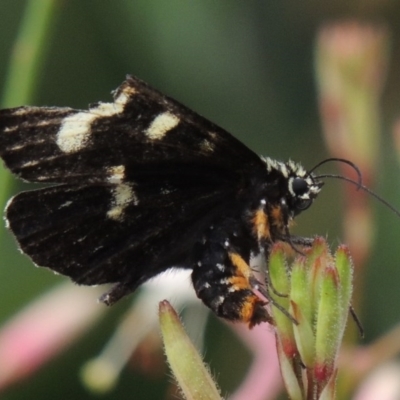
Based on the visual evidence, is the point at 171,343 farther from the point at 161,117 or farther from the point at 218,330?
the point at 218,330

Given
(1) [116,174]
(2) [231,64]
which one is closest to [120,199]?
(1) [116,174]

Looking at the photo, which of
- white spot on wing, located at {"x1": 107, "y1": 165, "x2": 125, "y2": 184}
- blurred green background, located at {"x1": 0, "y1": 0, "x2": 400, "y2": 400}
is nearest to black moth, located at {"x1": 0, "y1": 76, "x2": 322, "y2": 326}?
white spot on wing, located at {"x1": 107, "y1": 165, "x2": 125, "y2": 184}

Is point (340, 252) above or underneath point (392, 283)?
above

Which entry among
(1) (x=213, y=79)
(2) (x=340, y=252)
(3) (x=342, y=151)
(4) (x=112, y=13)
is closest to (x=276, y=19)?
(1) (x=213, y=79)

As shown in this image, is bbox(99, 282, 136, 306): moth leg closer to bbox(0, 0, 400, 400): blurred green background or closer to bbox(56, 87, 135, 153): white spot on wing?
bbox(56, 87, 135, 153): white spot on wing

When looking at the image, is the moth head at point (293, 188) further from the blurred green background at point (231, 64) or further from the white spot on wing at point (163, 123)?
the blurred green background at point (231, 64)

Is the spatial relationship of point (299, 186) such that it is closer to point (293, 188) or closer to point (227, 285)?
point (293, 188)

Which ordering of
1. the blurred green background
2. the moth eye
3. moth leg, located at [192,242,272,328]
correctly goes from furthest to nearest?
1. the blurred green background
2. the moth eye
3. moth leg, located at [192,242,272,328]
